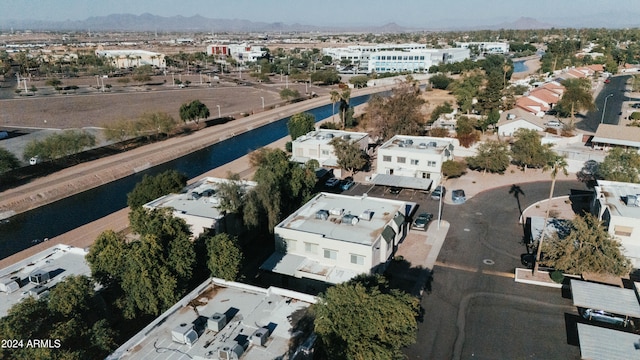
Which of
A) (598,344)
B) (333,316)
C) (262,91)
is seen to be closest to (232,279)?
(333,316)

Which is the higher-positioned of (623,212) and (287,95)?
(287,95)

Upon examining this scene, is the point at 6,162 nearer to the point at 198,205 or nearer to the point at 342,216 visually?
the point at 198,205

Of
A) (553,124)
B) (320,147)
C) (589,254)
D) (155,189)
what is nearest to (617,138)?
(553,124)

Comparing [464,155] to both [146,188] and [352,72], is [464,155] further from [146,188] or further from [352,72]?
[352,72]

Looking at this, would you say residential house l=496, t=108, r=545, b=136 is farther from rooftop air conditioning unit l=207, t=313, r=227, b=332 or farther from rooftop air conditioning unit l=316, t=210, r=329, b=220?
rooftop air conditioning unit l=207, t=313, r=227, b=332

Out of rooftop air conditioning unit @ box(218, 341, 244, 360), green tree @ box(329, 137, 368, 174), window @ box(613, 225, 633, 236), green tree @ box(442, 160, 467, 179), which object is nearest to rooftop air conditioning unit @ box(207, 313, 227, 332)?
rooftop air conditioning unit @ box(218, 341, 244, 360)

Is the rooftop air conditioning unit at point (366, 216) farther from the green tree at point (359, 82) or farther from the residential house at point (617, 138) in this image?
the green tree at point (359, 82)
